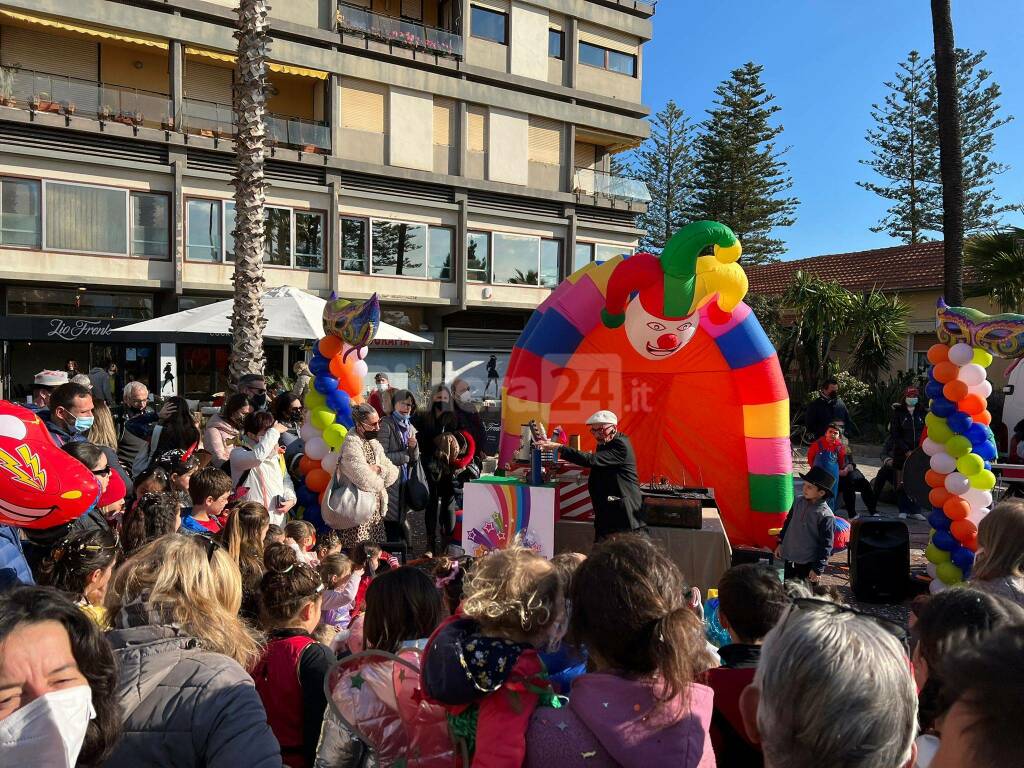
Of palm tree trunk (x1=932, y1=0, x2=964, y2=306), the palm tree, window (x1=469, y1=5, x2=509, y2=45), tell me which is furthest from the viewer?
window (x1=469, y1=5, x2=509, y2=45)

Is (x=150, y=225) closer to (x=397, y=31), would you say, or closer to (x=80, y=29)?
(x=80, y=29)

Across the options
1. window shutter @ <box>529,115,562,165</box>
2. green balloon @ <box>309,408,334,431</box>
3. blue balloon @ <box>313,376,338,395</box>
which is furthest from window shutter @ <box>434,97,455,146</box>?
green balloon @ <box>309,408,334,431</box>

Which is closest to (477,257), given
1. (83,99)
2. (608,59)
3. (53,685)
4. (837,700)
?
(608,59)

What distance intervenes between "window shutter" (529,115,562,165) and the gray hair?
24.2m

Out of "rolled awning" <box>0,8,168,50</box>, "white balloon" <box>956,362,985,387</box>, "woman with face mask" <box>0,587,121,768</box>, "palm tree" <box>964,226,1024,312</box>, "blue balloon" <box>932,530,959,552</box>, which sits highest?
"rolled awning" <box>0,8,168,50</box>

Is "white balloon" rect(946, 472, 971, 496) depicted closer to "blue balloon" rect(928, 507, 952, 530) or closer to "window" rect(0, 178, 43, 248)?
"blue balloon" rect(928, 507, 952, 530)

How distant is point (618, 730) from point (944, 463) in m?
5.81

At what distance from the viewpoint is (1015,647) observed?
1.20 meters

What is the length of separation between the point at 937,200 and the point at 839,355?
15.7 meters

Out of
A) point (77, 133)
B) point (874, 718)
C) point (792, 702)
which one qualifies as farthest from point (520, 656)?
point (77, 133)

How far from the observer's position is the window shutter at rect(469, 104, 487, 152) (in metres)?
23.2

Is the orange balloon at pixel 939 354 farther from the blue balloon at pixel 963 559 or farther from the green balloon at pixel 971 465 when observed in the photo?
the blue balloon at pixel 963 559

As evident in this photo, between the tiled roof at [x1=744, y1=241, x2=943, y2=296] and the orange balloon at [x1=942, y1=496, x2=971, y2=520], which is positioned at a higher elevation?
the tiled roof at [x1=744, y1=241, x2=943, y2=296]

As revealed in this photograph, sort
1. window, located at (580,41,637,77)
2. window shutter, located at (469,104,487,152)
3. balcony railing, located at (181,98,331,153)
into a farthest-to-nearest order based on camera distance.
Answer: window, located at (580,41,637,77), window shutter, located at (469,104,487,152), balcony railing, located at (181,98,331,153)
